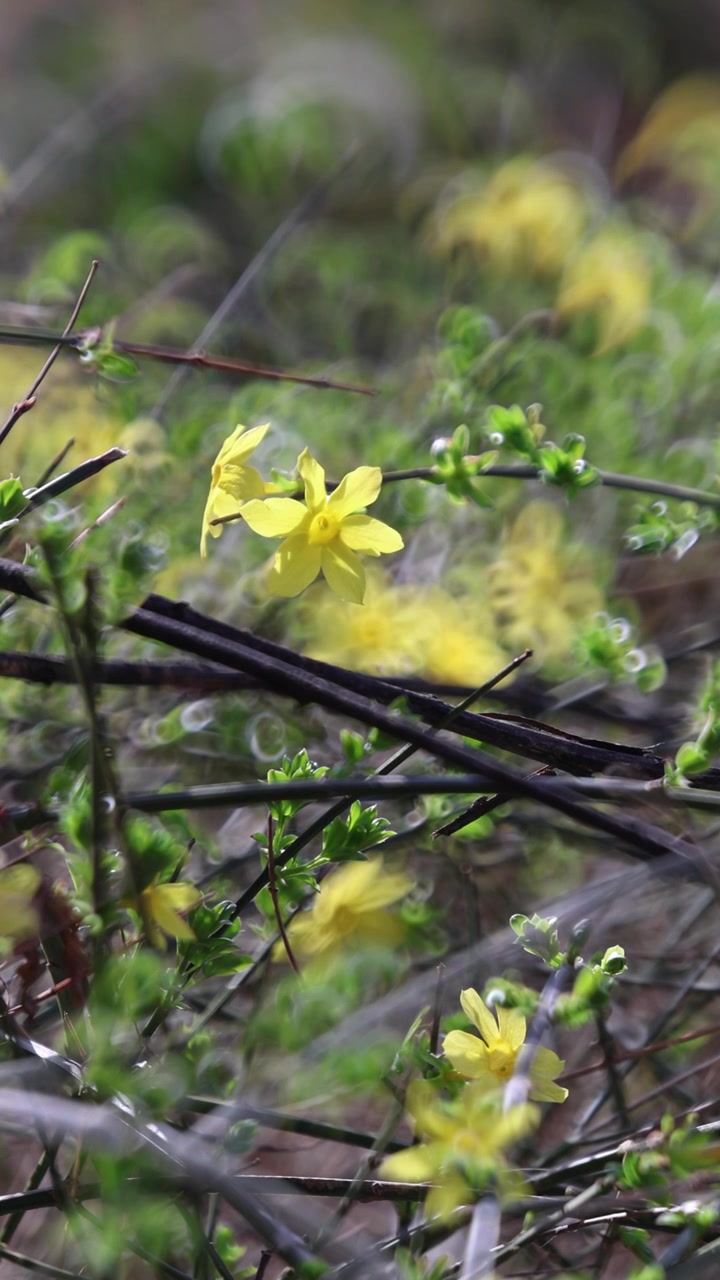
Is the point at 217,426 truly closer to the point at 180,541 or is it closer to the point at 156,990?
the point at 180,541

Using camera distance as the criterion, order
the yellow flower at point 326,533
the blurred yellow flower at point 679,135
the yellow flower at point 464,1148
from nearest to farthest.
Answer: the yellow flower at point 464,1148
the yellow flower at point 326,533
the blurred yellow flower at point 679,135

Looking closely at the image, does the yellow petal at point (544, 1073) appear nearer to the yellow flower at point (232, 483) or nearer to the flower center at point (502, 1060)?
the flower center at point (502, 1060)

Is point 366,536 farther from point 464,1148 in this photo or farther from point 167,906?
point 464,1148

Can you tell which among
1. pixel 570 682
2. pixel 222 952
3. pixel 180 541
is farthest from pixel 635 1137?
pixel 180 541

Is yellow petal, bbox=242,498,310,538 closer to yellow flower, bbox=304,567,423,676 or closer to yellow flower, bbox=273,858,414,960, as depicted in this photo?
yellow flower, bbox=273,858,414,960

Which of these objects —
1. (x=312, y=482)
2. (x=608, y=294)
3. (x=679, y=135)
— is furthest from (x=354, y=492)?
(x=679, y=135)

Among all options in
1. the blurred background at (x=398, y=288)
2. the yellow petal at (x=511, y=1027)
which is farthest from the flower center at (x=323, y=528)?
the yellow petal at (x=511, y=1027)

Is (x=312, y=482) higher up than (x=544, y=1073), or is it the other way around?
(x=312, y=482)
